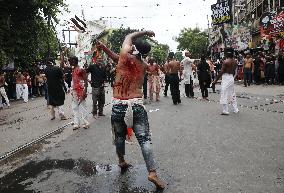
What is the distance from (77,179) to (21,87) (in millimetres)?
19781

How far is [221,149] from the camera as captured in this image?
6938 mm

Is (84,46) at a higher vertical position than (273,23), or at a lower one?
higher

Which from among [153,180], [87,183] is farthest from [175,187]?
[87,183]

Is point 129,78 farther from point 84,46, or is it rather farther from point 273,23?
point 84,46

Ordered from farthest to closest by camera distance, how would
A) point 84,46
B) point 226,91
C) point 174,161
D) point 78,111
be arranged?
point 84,46 < point 226,91 < point 78,111 < point 174,161

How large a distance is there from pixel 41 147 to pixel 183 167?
3540 mm

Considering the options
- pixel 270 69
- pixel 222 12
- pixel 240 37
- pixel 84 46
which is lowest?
pixel 270 69

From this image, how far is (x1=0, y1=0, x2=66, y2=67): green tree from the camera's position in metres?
A: 23.7

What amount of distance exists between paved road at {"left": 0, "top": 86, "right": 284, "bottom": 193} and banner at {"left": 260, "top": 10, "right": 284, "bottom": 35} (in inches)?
512

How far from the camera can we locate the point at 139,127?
538 cm

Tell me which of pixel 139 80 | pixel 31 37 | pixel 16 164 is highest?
pixel 31 37

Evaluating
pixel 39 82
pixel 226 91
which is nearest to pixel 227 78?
pixel 226 91

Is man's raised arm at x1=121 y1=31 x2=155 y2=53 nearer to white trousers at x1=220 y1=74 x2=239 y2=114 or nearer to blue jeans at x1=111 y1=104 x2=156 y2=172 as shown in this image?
blue jeans at x1=111 y1=104 x2=156 y2=172

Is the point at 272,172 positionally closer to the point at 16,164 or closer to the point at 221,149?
the point at 221,149
